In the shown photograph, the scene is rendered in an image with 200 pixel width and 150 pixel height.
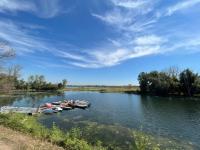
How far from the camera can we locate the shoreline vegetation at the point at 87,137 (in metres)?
15.8

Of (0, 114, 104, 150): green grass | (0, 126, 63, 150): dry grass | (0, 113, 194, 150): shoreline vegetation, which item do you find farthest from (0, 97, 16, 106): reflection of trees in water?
(0, 126, 63, 150): dry grass

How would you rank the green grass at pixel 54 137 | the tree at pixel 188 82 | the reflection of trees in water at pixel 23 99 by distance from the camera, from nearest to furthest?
the green grass at pixel 54 137
the reflection of trees in water at pixel 23 99
the tree at pixel 188 82

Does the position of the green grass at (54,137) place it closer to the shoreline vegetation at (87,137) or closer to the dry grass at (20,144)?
the shoreline vegetation at (87,137)

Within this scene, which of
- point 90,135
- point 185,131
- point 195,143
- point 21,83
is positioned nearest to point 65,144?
point 90,135

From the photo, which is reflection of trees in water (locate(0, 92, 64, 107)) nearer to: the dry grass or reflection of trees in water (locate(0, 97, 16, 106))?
reflection of trees in water (locate(0, 97, 16, 106))

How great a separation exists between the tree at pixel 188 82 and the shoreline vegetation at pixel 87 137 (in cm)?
7585

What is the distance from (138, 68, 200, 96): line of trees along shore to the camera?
328ft

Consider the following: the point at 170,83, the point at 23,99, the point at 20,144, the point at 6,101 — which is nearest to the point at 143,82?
the point at 170,83

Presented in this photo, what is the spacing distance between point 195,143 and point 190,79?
79743 millimetres

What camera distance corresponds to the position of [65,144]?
15539 millimetres

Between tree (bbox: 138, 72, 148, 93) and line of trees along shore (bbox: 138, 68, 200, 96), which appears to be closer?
line of trees along shore (bbox: 138, 68, 200, 96)

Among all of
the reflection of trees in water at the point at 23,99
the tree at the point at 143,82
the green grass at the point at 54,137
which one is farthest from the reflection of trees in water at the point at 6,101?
the tree at the point at 143,82

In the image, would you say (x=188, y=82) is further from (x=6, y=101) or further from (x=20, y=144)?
(x=20, y=144)

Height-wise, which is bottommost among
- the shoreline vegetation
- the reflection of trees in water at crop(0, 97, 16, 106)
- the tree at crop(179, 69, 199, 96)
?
the shoreline vegetation
